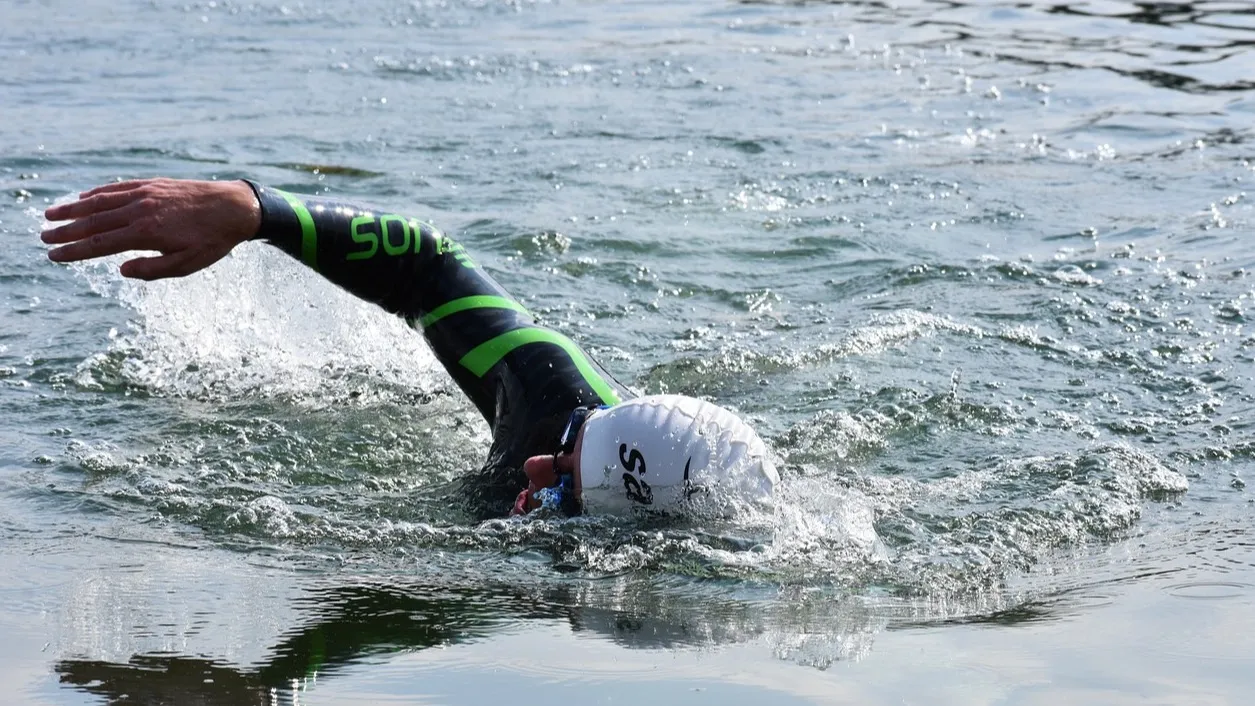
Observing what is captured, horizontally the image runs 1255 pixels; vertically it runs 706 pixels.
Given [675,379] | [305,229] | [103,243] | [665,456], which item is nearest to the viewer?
[103,243]

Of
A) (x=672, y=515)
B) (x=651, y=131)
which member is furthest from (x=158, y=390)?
(x=651, y=131)

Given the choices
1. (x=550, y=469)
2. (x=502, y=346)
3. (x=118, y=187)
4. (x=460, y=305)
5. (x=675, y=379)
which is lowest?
(x=675, y=379)

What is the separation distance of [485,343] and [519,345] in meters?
0.11

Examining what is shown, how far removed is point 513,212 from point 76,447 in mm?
3960

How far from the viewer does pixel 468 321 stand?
5.16 metres

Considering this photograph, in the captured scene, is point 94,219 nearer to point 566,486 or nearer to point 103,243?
point 103,243

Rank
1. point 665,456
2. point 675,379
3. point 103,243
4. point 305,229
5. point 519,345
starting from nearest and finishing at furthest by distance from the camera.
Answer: point 103,243 → point 665,456 → point 305,229 → point 519,345 → point 675,379

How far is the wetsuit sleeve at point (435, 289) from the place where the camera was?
16.3 feet

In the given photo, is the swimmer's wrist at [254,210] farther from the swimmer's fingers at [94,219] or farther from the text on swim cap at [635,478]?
the text on swim cap at [635,478]

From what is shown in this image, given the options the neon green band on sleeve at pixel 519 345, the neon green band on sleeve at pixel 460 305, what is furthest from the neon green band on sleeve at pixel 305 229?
the neon green band on sleeve at pixel 519 345

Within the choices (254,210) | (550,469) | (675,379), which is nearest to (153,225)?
(254,210)

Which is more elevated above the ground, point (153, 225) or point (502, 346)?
point (153, 225)

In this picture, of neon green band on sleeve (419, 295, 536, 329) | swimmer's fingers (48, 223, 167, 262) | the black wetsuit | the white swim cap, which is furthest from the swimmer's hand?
the white swim cap

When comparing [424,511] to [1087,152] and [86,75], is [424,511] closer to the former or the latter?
[1087,152]
